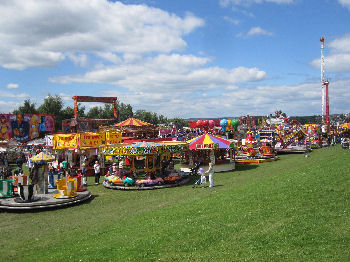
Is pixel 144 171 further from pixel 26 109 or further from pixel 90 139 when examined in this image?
pixel 26 109

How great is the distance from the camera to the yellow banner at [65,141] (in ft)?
83.1

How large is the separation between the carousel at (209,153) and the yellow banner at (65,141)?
370 inches

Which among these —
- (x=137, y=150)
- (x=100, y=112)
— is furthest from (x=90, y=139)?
(x=100, y=112)

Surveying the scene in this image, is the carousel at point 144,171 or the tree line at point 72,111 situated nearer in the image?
the carousel at point 144,171

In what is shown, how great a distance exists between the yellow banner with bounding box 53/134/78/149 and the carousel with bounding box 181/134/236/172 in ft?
30.8

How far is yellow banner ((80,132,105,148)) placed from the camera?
24984mm

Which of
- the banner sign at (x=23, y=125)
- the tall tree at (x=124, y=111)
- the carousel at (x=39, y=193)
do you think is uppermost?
the tall tree at (x=124, y=111)

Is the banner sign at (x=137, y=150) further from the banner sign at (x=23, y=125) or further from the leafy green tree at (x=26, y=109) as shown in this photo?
the leafy green tree at (x=26, y=109)

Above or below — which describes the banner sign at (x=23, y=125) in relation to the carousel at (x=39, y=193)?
above

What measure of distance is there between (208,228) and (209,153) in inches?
677

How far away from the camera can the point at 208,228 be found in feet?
30.3

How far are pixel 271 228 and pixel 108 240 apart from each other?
16.0 feet

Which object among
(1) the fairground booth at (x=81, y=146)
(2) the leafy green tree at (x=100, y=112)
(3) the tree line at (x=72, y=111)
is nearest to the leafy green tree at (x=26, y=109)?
(3) the tree line at (x=72, y=111)

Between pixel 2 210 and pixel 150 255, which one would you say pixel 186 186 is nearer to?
pixel 2 210
